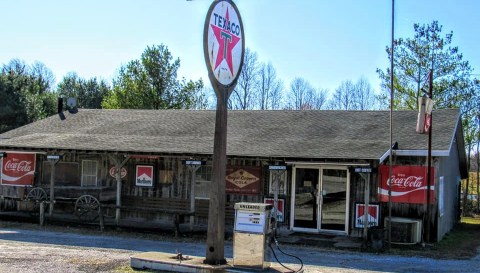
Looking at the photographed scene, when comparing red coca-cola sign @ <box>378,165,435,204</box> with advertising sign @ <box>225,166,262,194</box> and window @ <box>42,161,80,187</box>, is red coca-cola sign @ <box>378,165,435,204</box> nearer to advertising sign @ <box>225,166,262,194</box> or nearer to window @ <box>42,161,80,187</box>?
advertising sign @ <box>225,166,262,194</box>

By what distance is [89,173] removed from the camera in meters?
19.4

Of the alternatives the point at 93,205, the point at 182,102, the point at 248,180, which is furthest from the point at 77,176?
the point at 182,102

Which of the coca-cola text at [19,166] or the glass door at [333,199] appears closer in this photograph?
the glass door at [333,199]

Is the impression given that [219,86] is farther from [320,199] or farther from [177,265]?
[320,199]

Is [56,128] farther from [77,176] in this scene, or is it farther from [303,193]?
[303,193]

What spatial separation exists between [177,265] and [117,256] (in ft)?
8.07

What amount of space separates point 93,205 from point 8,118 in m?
24.1

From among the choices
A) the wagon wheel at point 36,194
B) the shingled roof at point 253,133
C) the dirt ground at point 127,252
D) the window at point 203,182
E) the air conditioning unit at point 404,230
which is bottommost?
the dirt ground at point 127,252

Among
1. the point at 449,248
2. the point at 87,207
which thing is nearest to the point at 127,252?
the point at 87,207

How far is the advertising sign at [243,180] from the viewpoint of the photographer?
16844 mm

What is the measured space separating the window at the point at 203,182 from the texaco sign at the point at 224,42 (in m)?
7.92

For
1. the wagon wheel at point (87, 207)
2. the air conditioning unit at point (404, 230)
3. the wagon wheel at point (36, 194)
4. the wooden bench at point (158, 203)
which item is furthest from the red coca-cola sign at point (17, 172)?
the air conditioning unit at point (404, 230)

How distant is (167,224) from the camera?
17.9 metres

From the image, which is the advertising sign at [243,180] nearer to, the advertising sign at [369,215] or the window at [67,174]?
the advertising sign at [369,215]
